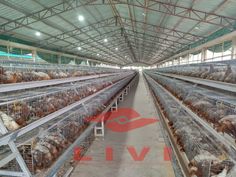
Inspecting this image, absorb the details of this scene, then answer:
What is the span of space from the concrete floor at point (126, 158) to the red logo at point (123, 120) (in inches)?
11.3

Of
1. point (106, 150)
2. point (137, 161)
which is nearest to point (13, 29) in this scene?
point (106, 150)

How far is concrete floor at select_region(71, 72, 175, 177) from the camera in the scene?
9.12ft

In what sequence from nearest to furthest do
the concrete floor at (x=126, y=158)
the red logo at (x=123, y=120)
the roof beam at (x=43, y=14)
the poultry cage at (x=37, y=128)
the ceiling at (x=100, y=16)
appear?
the poultry cage at (x=37, y=128)
the concrete floor at (x=126, y=158)
the red logo at (x=123, y=120)
the ceiling at (x=100, y=16)
the roof beam at (x=43, y=14)

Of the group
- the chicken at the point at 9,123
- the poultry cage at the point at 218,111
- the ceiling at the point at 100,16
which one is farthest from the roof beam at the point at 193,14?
A: the chicken at the point at 9,123

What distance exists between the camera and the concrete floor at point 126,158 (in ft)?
9.12

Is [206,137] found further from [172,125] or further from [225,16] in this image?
[225,16]

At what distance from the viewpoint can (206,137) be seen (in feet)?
7.88

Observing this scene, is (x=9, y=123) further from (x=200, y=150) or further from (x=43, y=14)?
(x=43, y=14)

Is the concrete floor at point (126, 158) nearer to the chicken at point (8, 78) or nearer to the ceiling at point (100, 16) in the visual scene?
the chicken at point (8, 78)

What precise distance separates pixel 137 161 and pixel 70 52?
1554 centimetres

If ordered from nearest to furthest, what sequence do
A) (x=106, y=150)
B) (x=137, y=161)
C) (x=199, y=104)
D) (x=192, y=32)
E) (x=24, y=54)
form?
1. (x=199, y=104)
2. (x=137, y=161)
3. (x=106, y=150)
4. (x=192, y=32)
5. (x=24, y=54)

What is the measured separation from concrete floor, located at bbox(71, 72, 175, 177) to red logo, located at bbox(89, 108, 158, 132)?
29 cm

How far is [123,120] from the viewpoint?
215 inches

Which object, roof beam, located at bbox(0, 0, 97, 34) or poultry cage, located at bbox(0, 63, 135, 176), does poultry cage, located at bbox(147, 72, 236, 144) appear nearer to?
poultry cage, located at bbox(0, 63, 135, 176)
